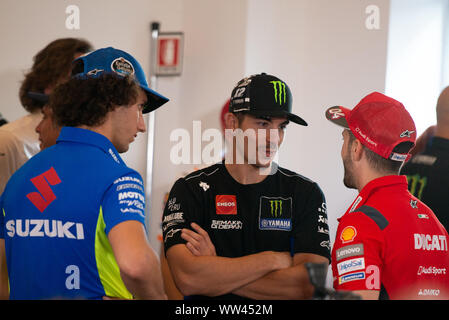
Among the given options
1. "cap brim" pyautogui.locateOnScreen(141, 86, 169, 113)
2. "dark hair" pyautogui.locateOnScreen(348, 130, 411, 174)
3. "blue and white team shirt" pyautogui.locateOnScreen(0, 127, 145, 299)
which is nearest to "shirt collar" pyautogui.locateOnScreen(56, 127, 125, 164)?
"blue and white team shirt" pyautogui.locateOnScreen(0, 127, 145, 299)

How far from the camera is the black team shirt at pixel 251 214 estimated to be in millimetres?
1766

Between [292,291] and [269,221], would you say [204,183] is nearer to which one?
[269,221]

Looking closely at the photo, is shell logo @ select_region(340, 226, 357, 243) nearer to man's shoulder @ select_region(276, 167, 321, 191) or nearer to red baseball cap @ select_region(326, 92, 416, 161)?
red baseball cap @ select_region(326, 92, 416, 161)

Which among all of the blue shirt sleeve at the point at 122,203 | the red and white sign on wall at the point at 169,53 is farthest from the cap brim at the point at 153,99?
the red and white sign on wall at the point at 169,53

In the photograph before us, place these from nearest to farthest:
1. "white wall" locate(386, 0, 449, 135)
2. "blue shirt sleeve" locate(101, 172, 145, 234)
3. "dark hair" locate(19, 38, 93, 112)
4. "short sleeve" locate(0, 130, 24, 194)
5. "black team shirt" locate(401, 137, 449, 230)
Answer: "blue shirt sleeve" locate(101, 172, 145, 234) < "black team shirt" locate(401, 137, 449, 230) < "short sleeve" locate(0, 130, 24, 194) < "dark hair" locate(19, 38, 93, 112) < "white wall" locate(386, 0, 449, 135)

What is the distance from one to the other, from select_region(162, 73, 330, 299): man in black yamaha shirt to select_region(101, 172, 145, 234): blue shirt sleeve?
440mm

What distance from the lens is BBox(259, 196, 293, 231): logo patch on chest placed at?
1.79 metres

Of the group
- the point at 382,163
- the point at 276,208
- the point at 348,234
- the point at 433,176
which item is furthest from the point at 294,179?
the point at 433,176

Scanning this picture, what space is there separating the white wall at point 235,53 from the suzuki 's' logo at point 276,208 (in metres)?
1.33

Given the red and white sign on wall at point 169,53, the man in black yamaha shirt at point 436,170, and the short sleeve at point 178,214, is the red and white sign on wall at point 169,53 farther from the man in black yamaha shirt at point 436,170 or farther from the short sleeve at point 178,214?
Answer: the short sleeve at point 178,214

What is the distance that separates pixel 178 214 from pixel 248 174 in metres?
0.28

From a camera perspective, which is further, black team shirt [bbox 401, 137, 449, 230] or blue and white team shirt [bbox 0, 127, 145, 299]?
black team shirt [bbox 401, 137, 449, 230]

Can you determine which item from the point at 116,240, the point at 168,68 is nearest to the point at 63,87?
the point at 116,240
